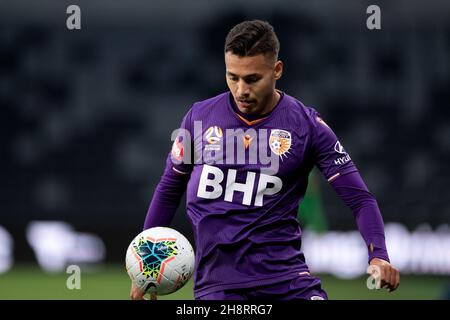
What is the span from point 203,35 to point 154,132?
139cm

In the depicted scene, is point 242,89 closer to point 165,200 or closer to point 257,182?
point 257,182

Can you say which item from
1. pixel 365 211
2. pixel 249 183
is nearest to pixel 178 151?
pixel 249 183

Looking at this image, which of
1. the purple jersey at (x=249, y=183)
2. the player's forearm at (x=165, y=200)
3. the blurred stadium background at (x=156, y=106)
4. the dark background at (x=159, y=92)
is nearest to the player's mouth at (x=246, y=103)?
the purple jersey at (x=249, y=183)

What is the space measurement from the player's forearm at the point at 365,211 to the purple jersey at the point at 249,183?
0.08 ft

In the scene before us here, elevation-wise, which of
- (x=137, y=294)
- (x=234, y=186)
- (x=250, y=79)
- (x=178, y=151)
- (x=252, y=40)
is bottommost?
(x=137, y=294)

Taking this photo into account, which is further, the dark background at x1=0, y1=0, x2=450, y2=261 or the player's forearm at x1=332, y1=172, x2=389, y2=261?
the dark background at x1=0, y1=0, x2=450, y2=261

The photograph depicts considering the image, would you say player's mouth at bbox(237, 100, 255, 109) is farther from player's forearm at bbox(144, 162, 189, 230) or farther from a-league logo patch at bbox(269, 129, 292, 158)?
player's forearm at bbox(144, 162, 189, 230)

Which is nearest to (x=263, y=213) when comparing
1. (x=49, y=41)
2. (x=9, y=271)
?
(x=9, y=271)

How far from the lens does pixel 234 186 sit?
4.64 m

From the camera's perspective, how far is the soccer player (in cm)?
456

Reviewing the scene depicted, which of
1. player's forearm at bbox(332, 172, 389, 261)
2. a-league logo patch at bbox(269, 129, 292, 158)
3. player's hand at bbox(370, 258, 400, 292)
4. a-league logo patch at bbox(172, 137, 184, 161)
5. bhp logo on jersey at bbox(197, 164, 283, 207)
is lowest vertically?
player's hand at bbox(370, 258, 400, 292)

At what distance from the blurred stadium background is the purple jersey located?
24.3 feet

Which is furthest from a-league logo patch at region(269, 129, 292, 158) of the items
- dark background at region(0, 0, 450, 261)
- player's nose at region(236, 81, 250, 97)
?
dark background at region(0, 0, 450, 261)

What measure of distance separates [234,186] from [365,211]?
60cm
